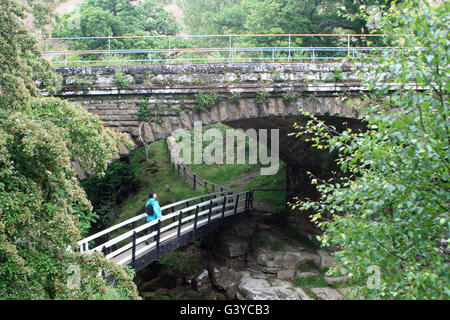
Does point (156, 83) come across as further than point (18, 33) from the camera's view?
Yes

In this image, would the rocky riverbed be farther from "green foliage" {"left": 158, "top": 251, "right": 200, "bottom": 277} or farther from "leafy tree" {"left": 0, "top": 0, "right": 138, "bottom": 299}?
"leafy tree" {"left": 0, "top": 0, "right": 138, "bottom": 299}

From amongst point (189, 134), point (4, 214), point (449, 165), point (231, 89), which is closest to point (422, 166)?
point (449, 165)

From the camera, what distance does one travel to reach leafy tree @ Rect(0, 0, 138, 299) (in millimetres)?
6523

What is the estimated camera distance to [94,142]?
8.16m

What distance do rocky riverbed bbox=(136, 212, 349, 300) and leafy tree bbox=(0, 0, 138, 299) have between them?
28.3 feet

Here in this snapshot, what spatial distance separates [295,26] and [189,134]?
11520 mm

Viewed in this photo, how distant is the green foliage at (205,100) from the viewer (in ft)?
42.3

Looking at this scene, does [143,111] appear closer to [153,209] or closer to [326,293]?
[153,209]

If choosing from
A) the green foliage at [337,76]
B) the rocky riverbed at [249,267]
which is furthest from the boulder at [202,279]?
the green foliage at [337,76]

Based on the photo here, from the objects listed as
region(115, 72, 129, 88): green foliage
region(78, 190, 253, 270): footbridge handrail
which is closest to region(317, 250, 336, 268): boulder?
region(78, 190, 253, 270): footbridge handrail

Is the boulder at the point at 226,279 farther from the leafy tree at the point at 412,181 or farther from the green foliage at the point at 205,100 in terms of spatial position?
the leafy tree at the point at 412,181

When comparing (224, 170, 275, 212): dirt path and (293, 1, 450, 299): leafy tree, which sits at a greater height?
(293, 1, 450, 299): leafy tree
